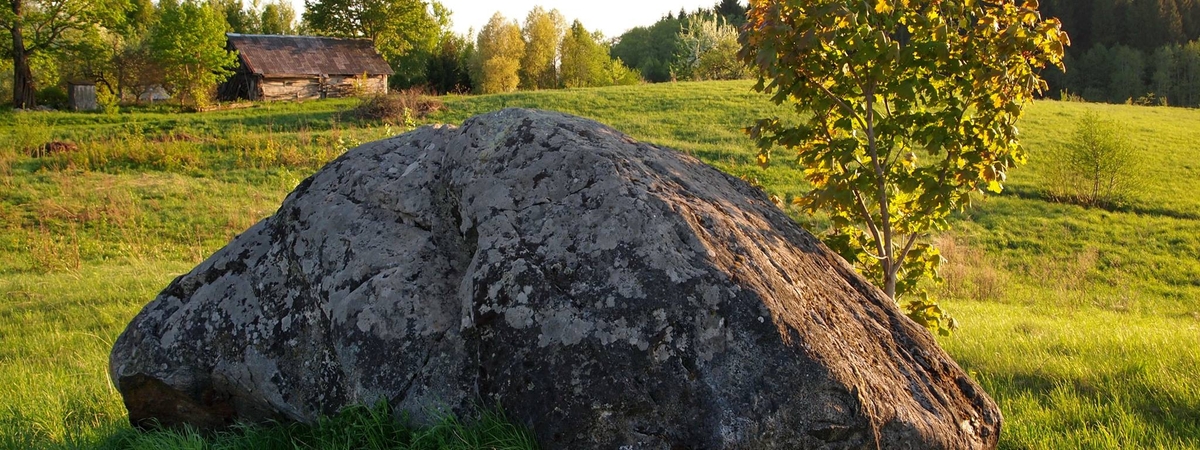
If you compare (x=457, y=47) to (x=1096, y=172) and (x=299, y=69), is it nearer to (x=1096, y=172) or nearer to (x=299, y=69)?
(x=299, y=69)

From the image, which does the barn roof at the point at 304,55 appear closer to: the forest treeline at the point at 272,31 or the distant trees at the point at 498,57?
the forest treeline at the point at 272,31

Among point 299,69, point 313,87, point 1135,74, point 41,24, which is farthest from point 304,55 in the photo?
point 1135,74

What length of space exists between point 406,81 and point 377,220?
57.3 m

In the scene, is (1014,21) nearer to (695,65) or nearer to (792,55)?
(792,55)

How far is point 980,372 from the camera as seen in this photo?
5750mm

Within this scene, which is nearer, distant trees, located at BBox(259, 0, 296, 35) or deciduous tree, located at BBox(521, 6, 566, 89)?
deciduous tree, located at BBox(521, 6, 566, 89)

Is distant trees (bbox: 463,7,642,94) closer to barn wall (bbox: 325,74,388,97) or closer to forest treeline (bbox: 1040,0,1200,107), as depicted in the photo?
barn wall (bbox: 325,74,388,97)

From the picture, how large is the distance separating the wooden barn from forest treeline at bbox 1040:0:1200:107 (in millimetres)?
59466

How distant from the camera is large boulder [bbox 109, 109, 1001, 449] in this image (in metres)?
3.20

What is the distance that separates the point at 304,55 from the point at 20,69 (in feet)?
45.2

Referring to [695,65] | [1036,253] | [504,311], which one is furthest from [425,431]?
[695,65]

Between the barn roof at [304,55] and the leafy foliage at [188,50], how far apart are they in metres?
3.52

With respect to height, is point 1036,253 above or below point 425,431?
below

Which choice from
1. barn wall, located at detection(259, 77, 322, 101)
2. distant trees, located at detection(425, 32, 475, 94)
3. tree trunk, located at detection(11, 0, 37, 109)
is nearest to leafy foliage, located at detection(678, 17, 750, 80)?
Result: distant trees, located at detection(425, 32, 475, 94)
